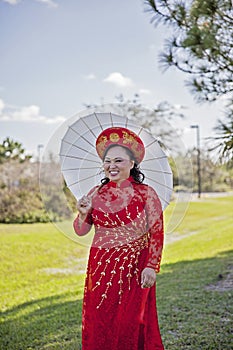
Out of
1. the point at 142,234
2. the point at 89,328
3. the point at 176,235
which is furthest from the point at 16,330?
the point at 176,235

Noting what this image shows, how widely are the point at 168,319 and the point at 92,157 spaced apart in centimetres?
230

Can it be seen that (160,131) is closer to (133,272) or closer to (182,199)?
(182,199)

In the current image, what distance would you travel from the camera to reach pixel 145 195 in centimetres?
239

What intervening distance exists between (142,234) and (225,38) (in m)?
4.65

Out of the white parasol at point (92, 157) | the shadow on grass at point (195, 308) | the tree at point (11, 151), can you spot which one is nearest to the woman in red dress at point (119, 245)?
the white parasol at point (92, 157)

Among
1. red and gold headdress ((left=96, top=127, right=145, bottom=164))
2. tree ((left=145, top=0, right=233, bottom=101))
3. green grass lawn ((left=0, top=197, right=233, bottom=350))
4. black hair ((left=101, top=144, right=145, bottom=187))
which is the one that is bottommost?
green grass lawn ((left=0, top=197, right=233, bottom=350))

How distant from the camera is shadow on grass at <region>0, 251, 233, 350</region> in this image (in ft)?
12.4

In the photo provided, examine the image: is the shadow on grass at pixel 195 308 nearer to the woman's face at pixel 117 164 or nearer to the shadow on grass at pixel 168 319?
the shadow on grass at pixel 168 319

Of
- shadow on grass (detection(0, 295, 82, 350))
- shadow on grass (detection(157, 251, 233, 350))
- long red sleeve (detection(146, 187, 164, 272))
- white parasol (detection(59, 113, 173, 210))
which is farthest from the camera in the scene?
shadow on grass (detection(0, 295, 82, 350))

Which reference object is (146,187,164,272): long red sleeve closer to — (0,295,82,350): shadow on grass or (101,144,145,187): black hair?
(101,144,145,187): black hair

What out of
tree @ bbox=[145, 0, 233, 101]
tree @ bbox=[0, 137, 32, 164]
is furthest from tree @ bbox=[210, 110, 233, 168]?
tree @ bbox=[0, 137, 32, 164]

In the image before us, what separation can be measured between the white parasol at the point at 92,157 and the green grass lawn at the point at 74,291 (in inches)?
Result: 16.7

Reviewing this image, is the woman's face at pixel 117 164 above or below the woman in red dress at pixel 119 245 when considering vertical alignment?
above

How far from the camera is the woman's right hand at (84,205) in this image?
2.40 meters
